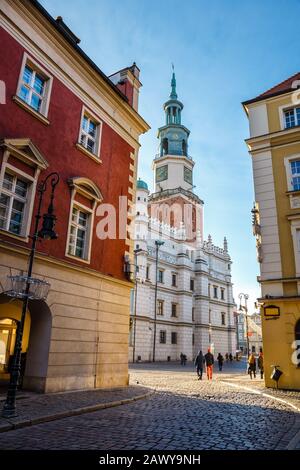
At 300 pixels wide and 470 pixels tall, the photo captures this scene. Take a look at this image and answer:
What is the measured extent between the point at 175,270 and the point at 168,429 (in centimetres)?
4430

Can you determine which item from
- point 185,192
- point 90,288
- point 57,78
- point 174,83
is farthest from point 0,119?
point 174,83

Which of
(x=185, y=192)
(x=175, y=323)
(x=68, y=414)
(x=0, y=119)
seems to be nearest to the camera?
(x=68, y=414)

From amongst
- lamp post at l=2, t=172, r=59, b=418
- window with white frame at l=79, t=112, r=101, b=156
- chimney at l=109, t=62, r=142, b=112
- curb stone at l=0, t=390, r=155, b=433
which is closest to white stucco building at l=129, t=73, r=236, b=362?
chimney at l=109, t=62, r=142, b=112

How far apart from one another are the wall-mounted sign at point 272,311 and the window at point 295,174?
20.7 feet

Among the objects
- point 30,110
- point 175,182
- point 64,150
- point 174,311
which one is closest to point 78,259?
point 64,150

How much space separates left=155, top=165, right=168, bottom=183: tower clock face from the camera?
2381 inches

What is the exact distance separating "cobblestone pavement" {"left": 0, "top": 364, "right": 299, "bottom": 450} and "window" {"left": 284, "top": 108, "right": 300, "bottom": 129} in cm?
1476

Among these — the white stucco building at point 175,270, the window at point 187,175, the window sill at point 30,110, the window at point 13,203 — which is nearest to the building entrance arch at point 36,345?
the window at point 13,203

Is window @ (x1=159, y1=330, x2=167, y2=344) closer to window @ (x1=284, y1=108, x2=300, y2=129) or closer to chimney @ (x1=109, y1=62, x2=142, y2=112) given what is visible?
window @ (x1=284, y1=108, x2=300, y2=129)

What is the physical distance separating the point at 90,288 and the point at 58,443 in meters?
8.11

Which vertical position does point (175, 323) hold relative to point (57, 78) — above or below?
below

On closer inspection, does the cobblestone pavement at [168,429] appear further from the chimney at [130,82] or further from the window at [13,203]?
the chimney at [130,82]
